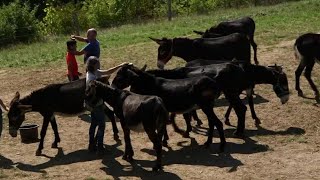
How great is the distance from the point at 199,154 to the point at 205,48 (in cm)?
377

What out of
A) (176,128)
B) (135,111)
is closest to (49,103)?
(135,111)

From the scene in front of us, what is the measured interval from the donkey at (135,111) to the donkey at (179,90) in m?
0.51

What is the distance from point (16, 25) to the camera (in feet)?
92.0

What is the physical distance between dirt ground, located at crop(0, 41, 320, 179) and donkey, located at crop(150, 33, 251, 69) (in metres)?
1.30

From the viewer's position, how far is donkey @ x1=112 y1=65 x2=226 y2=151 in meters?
8.50

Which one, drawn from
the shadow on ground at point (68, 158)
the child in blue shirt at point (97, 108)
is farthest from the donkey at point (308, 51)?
the shadow on ground at point (68, 158)

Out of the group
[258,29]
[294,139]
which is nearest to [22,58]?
[258,29]

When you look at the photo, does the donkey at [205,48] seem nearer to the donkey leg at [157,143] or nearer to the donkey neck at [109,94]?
the donkey neck at [109,94]

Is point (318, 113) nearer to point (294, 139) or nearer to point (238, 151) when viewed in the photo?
point (294, 139)

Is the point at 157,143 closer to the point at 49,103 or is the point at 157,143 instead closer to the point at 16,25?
the point at 49,103

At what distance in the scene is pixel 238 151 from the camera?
28.3 feet

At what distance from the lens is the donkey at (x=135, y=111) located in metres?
7.67

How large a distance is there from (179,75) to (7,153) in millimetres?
3486

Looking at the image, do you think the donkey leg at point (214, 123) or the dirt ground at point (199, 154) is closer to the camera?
the dirt ground at point (199, 154)
